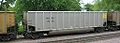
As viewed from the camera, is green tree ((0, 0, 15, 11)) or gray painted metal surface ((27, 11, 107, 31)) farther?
green tree ((0, 0, 15, 11))

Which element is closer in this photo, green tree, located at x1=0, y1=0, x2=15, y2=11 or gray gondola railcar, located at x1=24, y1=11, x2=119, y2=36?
gray gondola railcar, located at x1=24, y1=11, x2=119, y2=36

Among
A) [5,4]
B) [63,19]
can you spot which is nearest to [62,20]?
[63,19]

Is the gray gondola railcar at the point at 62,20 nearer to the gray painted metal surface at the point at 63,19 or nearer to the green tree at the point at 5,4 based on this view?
the gray painted metal surface at the point at 63,19

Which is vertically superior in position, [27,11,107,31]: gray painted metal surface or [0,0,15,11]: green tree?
[0,0,15,11]: green tree

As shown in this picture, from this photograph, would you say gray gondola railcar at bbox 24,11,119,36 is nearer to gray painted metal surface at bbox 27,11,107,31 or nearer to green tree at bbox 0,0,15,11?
gray painted metal surface at bbox 27,11,107,31

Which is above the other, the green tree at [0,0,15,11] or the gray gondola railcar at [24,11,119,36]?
the green tree at [0,0,15,11]

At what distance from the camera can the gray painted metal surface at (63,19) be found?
21.4 m

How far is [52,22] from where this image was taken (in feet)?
73.8

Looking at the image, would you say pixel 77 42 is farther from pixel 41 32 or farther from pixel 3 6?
pixel 3 6

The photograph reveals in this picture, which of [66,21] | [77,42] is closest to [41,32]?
[66,21]

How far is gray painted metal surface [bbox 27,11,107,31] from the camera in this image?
70.1 ft

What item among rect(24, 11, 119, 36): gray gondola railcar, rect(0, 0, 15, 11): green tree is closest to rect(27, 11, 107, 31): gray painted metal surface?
rect(24, 11, 119, 36): gray gondola railcar

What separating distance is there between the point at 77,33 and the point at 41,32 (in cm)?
458

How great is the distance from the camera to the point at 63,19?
23.2m
